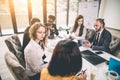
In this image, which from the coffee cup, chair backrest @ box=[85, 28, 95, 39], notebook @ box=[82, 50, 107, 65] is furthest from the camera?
chair backrest @ box=[85, 28, 95, 39]

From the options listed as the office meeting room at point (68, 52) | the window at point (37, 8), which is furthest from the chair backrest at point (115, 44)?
the window at point (37, 8)

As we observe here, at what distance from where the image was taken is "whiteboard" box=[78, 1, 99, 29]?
3.83 meters

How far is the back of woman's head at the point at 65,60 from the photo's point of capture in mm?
861

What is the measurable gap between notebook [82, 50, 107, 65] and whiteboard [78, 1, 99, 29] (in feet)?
8.48

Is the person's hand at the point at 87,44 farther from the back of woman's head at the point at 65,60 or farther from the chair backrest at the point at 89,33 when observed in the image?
the back of woman's head at the point at 65,60

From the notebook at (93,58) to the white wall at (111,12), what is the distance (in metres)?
2.66

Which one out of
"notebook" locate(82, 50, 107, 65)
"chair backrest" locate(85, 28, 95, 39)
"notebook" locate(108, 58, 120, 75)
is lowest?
"notebook" locate(82, 50, 107, 65)

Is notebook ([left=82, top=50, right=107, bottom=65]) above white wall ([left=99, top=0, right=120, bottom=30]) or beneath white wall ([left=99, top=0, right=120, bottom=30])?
beneath

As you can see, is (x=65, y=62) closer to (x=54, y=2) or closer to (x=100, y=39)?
(x=100, y=39)

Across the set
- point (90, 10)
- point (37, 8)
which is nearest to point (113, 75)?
point (90, 10)

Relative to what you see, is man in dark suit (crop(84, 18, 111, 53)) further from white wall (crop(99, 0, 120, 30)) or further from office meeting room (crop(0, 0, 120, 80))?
white wall (crop(99, 0, 120, 30))

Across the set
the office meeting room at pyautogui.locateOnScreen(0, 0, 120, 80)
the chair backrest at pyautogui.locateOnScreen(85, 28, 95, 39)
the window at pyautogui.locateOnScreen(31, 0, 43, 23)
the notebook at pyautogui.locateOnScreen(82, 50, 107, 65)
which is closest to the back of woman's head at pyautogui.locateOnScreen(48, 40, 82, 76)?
the office meeting room at pyautogui.locateOnScreen(0, 0, 120, 80)

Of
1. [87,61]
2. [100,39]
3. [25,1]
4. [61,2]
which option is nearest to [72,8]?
[61,2]

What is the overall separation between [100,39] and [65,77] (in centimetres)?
147
